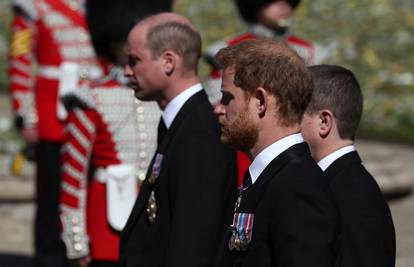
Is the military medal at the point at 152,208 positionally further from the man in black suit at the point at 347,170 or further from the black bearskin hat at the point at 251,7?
the black bearskin hat at the point at 251,7

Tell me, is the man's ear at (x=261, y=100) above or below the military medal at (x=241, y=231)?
above

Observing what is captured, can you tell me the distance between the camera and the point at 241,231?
12.0 ft

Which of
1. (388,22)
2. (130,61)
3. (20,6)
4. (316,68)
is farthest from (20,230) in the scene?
(388,22)

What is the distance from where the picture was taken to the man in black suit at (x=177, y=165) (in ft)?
14.5

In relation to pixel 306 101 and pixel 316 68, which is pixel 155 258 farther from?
pixel 306 101

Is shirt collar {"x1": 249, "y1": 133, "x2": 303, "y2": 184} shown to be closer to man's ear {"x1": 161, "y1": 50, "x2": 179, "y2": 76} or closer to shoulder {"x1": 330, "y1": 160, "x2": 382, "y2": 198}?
shoulder {"x1": 330, "y1": 160, "x2": 382, "y2": 198}

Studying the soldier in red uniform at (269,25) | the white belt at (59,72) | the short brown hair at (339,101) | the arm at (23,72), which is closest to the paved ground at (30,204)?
the arm at (23,72)

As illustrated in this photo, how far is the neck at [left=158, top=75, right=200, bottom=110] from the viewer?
15.4 ft

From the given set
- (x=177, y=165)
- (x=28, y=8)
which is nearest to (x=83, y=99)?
(x=177, y=165)

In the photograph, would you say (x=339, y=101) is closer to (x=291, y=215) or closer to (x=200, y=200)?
(x=200, y=200)

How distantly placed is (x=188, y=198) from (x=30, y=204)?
18.2ft

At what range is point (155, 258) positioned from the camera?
458 centimetres

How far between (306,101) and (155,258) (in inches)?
45.1

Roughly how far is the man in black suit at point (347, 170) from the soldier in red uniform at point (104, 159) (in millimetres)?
1397
